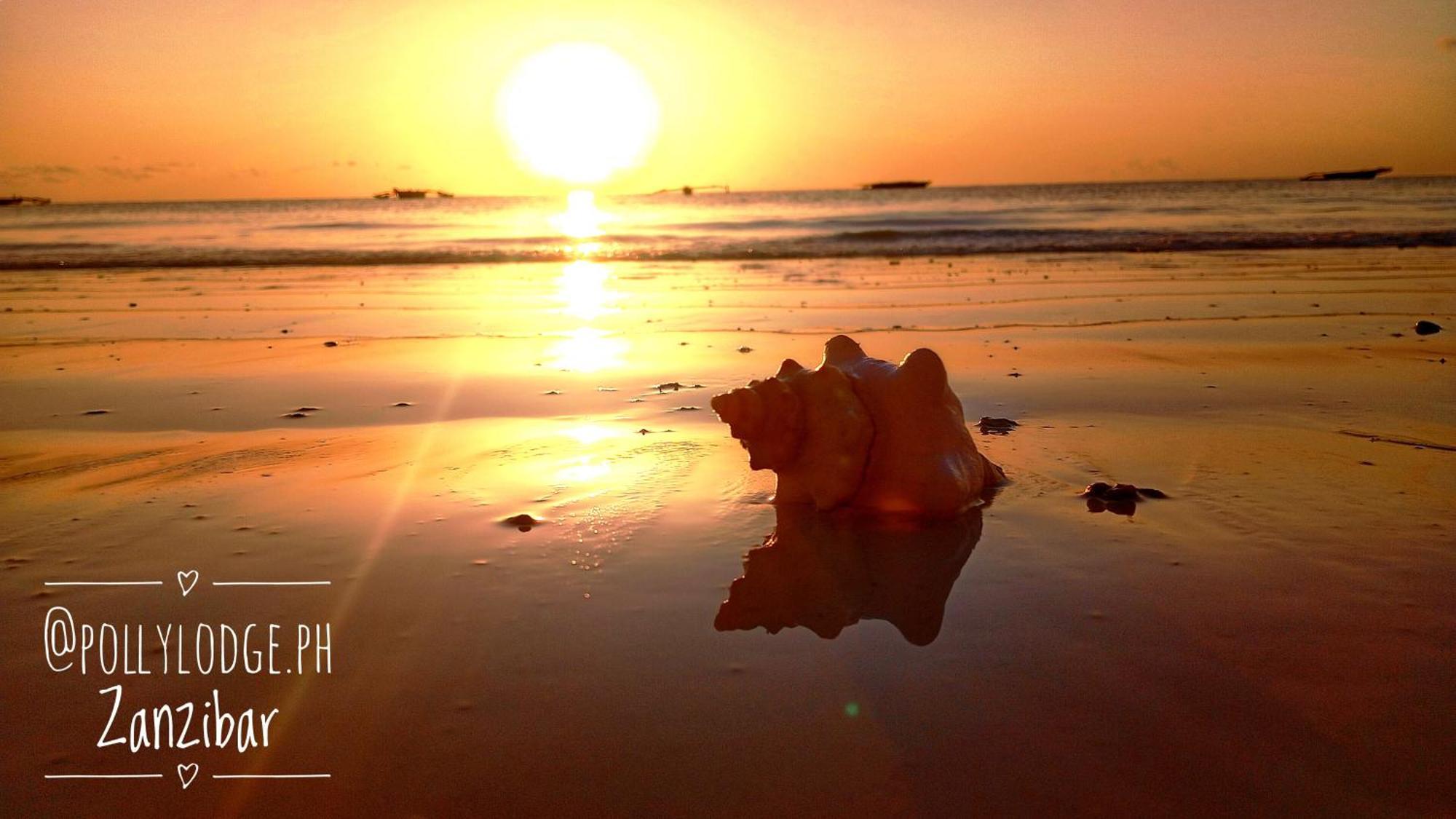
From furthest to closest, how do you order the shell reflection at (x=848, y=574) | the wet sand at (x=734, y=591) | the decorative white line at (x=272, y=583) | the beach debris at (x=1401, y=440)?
1. the beach debris at (x=1401, y=440)
2. the decorative white line at (x=272, y=583)
3. the shell reflection at (x=848, y=574)
4. the wet sand at (x=734, y=591)

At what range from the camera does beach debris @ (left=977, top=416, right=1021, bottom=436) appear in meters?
4.91

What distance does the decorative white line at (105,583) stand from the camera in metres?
3.13

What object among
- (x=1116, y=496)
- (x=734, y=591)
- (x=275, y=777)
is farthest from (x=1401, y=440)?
(x=275, y=777)

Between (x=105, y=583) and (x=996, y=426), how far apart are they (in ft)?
13.1

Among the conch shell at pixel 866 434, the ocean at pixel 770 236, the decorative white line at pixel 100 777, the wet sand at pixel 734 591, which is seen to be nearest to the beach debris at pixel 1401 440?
the wet sand at pixel 734 591

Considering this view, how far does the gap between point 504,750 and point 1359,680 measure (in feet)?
6.93

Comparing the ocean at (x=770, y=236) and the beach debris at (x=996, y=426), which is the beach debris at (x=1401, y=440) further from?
the ocean at (x=770, y=236)

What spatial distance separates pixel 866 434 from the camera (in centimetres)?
363

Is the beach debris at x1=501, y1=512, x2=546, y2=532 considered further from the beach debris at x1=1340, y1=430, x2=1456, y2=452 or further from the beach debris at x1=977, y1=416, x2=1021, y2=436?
the beach debris at x1=1340, y1=430, x2=1456, y2=452

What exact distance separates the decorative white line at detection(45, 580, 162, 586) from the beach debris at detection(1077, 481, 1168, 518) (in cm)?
344

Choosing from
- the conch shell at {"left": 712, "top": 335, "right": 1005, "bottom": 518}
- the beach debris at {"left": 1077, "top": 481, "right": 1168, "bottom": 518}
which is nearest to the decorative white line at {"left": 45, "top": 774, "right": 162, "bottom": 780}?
the conch shell at {"left": 712, "top": 335, "right": 1005, "bottom": 518}

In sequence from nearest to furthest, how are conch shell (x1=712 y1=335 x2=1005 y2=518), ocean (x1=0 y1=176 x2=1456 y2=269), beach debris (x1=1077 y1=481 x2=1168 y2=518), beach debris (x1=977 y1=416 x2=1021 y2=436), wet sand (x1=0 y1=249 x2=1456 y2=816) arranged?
wet sand (x1=0 y1=249 x2=1456 y2=816), conch shell (x1=712 y1=335 x2=1005 y2=518), beach debris (x1=1077 y1=481 x2=1168 y2=518), beach debris (x1=977 y1=416 x2=1021 y2=436), ocean (x1=0 y1=176 x2=1456 y2=269)

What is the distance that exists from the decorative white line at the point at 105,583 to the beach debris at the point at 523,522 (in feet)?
3.90

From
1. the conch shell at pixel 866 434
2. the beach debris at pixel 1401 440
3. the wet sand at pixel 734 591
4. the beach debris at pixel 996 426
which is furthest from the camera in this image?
the beach debris at pixel 996 426
